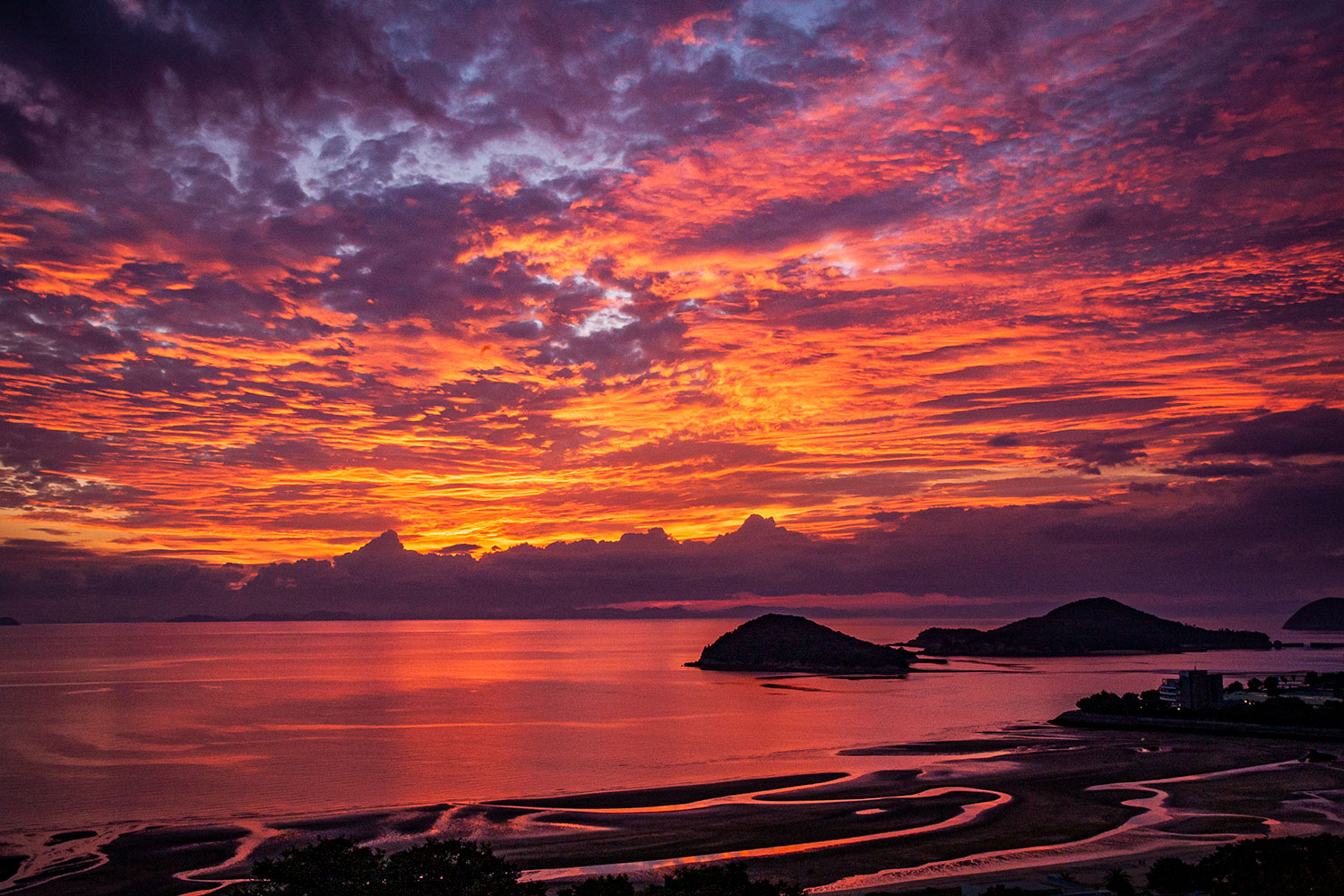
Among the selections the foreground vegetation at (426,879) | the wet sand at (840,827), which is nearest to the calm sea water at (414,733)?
the wet sand at (840,827)

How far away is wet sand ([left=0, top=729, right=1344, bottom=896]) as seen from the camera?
129 ft

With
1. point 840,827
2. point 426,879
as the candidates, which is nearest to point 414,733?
point 840,827

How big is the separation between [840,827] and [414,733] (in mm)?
54960

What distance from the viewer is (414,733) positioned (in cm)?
8888

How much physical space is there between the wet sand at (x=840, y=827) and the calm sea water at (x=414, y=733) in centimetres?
604

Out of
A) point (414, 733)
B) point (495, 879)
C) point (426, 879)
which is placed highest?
point (426, 879)

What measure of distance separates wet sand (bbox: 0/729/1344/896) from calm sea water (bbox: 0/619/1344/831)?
604 centimetres

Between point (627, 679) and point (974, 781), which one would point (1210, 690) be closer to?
point (974, 781)

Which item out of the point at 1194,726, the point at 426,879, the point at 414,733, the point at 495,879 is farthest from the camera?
the point at 414,733

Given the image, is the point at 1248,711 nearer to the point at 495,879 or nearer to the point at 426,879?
the point at 495,879

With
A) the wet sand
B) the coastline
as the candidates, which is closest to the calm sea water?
the wet sand

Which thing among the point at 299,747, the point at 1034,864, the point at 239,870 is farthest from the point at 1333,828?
the point at 299,747

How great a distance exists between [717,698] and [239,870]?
94.6 metres

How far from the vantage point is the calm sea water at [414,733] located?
193 feet
